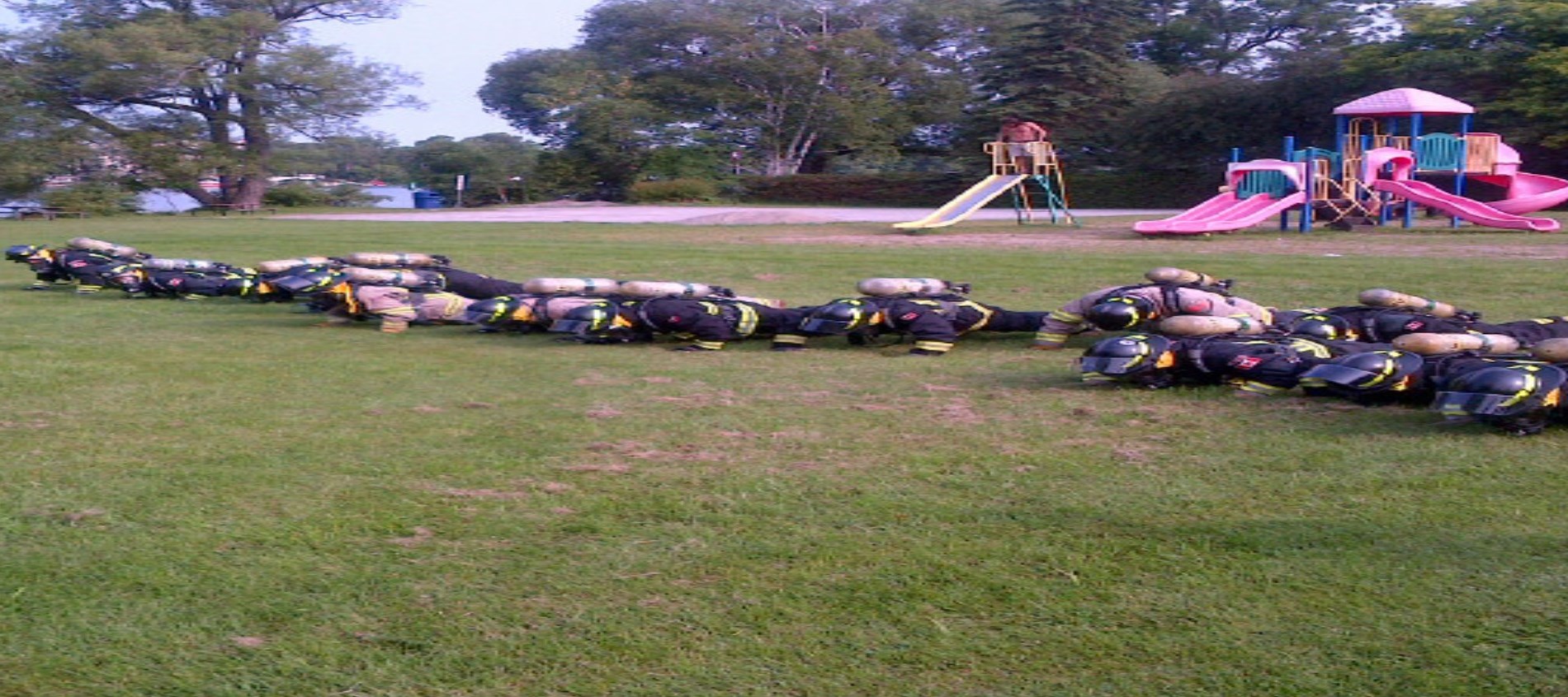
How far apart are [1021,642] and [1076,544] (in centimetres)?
85

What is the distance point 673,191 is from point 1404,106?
81.7 ft

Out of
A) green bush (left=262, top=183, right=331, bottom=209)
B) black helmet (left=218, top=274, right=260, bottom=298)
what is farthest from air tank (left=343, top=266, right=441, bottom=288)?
green bush (left=262, top=183, right=331, bottom=209)

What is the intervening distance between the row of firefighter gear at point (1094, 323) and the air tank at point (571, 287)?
0.05 feet

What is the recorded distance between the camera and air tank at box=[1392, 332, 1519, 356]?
648cm

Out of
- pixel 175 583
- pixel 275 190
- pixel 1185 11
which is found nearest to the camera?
pixel 175 583

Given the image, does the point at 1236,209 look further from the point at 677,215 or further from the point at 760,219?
the point at 677,215

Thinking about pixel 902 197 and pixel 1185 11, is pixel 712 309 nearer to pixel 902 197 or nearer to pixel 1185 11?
pixel 902 197

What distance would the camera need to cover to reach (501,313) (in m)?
9.55

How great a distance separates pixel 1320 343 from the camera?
22.6 feet

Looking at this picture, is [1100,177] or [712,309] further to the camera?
[1100,177]

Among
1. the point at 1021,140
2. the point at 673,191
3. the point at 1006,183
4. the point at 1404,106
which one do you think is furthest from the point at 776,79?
the point at 1404,106

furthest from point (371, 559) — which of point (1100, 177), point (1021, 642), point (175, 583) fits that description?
point (1100, 177)

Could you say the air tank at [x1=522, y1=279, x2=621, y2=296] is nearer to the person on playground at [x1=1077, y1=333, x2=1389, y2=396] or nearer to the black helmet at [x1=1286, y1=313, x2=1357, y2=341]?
the person on playground at [x1=1077, y1=333, x2=1389, y2=396]

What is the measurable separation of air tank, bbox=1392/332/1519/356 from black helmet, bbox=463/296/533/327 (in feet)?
18.4
